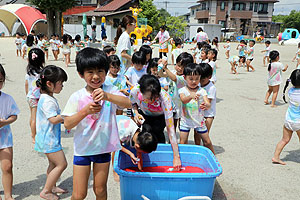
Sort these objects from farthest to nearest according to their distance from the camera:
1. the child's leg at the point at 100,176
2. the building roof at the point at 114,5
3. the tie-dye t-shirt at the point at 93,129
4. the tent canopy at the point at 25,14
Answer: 1. the building roof at the point at 114,5
2. the tent canopy at the point at 25,14
3. the child's leg at the point at 100,176
4. the tie-dye t-shirt at the point at 93,129

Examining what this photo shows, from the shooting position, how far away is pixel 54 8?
26953mm

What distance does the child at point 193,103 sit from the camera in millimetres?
3180

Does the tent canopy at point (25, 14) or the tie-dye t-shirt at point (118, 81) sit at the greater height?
the tent canopy at point (25, 14)

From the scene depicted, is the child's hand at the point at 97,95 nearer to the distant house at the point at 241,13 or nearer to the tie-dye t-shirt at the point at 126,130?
the tie-dye t-shirt at the point at 126,130

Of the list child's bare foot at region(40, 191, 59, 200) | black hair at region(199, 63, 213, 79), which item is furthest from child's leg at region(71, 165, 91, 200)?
black hair at region(199, 63, 213, 79)

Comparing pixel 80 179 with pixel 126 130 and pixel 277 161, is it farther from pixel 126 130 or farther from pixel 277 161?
pixel 277 161

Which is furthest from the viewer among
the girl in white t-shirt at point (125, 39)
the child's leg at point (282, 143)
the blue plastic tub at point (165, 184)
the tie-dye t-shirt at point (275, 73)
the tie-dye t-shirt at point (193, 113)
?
the tie-dye t-shirt at point (275, 73)

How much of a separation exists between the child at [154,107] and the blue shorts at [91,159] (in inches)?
36.2

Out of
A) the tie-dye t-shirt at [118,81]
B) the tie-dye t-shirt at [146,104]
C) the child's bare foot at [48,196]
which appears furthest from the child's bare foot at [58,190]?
the tie-dye t-shirt at [118,81]

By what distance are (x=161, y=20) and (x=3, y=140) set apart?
34.6m

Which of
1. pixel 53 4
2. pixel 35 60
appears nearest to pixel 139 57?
pixel 35 60

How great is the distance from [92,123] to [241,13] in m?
50.7

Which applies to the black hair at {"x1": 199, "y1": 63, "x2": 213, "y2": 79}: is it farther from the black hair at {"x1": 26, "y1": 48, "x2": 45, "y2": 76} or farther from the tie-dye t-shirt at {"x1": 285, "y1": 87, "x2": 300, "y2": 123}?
the black hair at {"x1": 26, "y1": 48, "x2": 45, "y2": 76}

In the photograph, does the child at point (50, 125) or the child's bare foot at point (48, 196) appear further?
the child's bare foot at point (48, 196)
